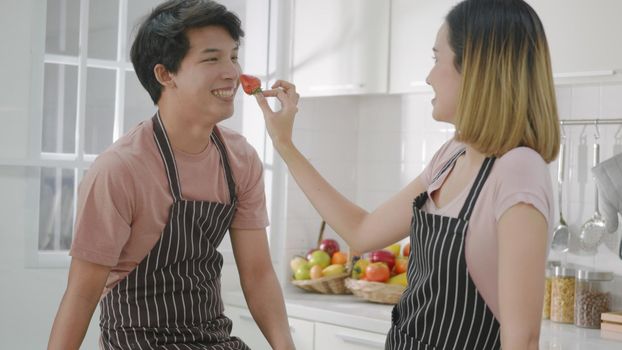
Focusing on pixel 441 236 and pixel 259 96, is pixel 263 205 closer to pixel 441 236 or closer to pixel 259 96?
pixel 259 96

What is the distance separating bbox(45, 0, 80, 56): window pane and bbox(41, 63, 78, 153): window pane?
6 cm

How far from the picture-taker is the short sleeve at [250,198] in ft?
6.85

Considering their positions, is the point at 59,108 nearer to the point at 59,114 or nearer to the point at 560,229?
the point at 59,114

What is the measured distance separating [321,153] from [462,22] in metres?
2.56

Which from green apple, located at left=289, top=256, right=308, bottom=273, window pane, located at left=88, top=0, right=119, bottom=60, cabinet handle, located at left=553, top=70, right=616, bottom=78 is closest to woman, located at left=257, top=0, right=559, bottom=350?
cabinet handle, located at left=553, top=70, right=616, bottom=78

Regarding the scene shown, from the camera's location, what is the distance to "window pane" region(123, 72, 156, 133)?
3479 mm

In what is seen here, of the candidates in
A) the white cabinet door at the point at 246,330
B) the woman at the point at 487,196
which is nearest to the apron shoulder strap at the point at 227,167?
the woman at the point at 487,196

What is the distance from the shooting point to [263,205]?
7.06ft

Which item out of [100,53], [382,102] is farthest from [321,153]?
[100,53]

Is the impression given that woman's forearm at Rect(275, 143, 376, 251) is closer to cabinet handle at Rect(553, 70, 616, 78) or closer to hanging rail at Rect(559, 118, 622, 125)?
cabinet handle at Rect(553, 70, 616, 78)

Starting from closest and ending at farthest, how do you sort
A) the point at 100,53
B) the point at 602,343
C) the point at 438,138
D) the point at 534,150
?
the point at 534,150, the point at 602,343, the point at 100,53, the point at 438,138

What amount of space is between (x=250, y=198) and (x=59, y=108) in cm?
138

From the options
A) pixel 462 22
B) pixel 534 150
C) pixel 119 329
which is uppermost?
pixel 462 22

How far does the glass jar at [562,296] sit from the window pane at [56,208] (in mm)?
1721
